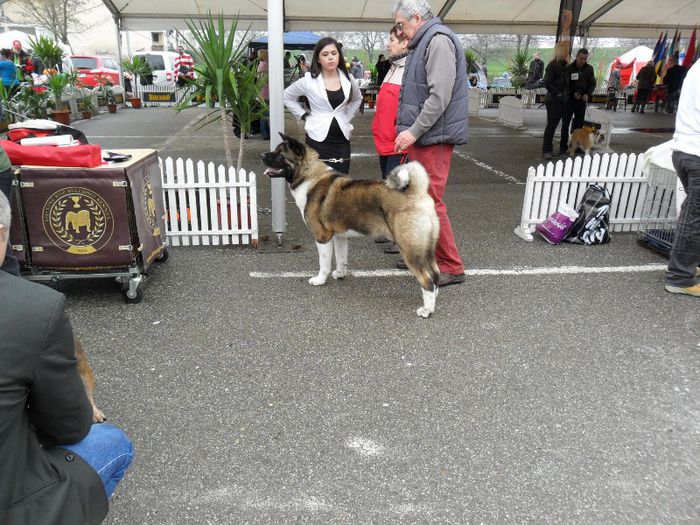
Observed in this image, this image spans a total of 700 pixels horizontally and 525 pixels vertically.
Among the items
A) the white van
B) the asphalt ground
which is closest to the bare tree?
the white van

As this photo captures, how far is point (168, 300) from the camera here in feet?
15.0

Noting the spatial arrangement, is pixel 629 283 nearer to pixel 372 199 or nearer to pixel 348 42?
pixel 372 199

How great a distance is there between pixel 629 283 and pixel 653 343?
1235 mm

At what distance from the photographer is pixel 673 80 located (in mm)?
22781

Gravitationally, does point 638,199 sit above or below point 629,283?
above

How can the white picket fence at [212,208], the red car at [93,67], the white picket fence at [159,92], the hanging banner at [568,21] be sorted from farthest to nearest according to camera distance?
1. the red car at [93,67]
2. the white picket fence at [159,92]
3. the hanging banner at [568,21]
4. the white picket fence at [212,208]

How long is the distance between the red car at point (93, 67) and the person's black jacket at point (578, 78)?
20535 mm

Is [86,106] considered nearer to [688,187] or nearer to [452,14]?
[452,14]

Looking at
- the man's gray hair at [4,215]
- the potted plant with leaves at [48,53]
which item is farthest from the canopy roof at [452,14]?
the man's gray hair at [4,215]

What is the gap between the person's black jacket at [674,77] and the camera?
72.4 ft

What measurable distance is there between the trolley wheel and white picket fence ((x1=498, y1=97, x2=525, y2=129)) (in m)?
15.8

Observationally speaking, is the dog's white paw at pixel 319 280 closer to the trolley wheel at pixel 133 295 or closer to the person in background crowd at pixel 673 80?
the trolley wheel at pixel 133 295

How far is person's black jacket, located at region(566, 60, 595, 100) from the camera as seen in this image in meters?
11.4

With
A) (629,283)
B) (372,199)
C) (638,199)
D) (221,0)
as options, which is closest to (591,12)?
(221,0)
